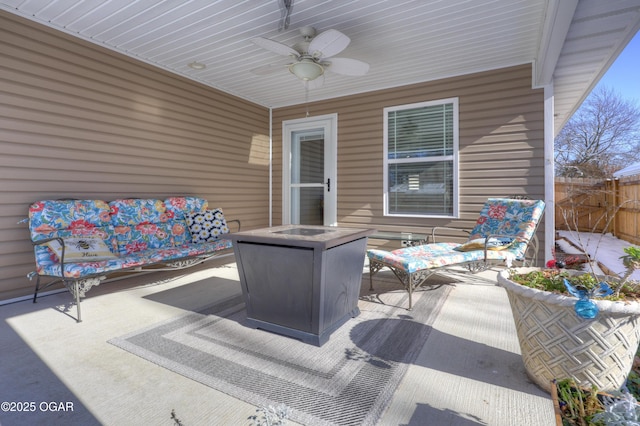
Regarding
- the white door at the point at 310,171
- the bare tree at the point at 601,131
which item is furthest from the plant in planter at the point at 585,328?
the bare tree at the point at 601,131

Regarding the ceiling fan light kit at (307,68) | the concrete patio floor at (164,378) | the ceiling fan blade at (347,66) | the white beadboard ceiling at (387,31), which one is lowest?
the concrete patio floor at (164,378)

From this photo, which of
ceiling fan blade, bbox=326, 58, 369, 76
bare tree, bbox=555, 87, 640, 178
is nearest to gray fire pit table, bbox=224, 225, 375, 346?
ceiling fan blade, bbox=326, 58, 369, 76

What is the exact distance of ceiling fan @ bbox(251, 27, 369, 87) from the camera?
9.49 feet

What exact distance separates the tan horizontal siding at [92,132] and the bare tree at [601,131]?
33.6ft

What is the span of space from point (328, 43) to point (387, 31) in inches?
36.3

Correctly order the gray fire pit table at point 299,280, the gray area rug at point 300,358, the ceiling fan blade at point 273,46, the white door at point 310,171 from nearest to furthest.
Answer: the gray area rug at point 300,358 → the gray fire pit table at point 299,280 → the ceiling fan blade at point 273,46 → the white door at point 310,171

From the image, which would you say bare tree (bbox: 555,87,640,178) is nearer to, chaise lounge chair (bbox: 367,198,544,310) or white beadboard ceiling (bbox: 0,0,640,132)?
white beadboard ceiling (bbox: 0,0,640,132)

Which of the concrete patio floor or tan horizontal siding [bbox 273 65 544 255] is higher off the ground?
tan horizontal siding [bbox 273 65 544 255]

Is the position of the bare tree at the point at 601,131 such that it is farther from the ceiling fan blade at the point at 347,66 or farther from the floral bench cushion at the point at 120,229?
the floral bench cushion at the point at 120,229

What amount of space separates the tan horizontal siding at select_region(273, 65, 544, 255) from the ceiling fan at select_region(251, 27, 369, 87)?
1.73m

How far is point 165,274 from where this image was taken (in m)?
4.10

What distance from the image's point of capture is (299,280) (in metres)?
2.15

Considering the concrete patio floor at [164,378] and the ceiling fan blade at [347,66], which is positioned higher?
the ceiling fan blade at [347,66]

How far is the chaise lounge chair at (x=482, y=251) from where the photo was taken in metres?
2.84
